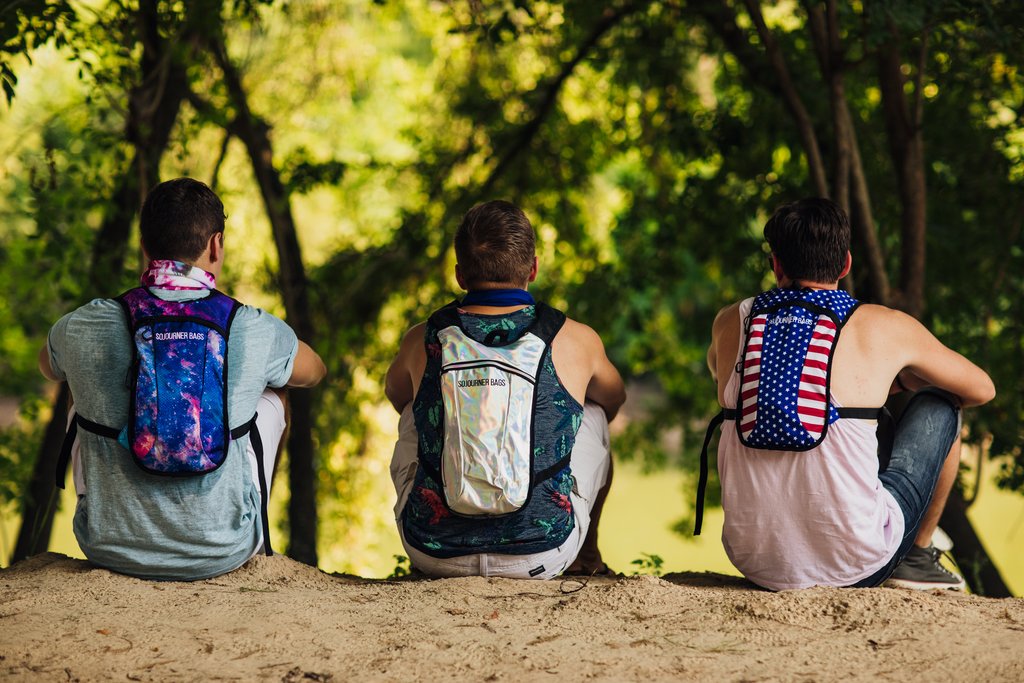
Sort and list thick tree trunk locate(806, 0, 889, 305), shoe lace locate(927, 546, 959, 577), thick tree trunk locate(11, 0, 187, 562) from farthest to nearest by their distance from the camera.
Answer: thick tree trunk locate(11, 0, 187, 562) → thick tree trunk locate(806, 0, 889, 305) → shoe lace locate(927, 546, 959, 577)

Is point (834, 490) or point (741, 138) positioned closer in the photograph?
point (834, 490)

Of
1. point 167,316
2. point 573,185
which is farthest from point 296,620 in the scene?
point 573,185

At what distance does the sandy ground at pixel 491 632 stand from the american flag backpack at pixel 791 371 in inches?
17.8

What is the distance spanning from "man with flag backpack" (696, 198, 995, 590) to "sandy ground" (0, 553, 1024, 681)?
139 millimetres

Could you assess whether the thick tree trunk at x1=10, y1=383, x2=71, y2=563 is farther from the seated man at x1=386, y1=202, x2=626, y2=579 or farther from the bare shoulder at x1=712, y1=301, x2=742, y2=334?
the bare shoulder at x1=712, y1=301, x2=742, y2=334

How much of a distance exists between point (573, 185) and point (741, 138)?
1426 mm

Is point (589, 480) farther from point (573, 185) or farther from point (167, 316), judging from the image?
point (573, 185)

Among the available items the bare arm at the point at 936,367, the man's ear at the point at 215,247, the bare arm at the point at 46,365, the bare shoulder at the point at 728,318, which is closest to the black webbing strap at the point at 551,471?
the bare shoulder at the point at 728,318

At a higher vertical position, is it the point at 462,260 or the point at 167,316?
the point at 462,260

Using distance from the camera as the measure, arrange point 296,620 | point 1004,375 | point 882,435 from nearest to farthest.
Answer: point 296,620 < point 882,435 < point 1004,375

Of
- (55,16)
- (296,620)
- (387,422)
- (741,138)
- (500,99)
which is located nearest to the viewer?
(296,620)

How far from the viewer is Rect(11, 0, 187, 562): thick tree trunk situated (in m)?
4.72

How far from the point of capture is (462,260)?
10.3ft

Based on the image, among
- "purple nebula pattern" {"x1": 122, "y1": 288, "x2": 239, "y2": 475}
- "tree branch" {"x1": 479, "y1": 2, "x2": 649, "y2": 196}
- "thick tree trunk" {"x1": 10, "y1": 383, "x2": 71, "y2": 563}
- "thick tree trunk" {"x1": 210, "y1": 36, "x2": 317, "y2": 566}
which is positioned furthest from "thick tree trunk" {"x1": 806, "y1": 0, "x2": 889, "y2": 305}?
"thick tree trunk" {"x1": 10, "y1": 383, "x2": 71, "y2": 563}
